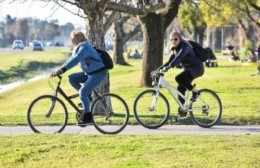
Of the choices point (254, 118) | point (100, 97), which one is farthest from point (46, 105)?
point (254, 118)

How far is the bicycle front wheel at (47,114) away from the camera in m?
10.6

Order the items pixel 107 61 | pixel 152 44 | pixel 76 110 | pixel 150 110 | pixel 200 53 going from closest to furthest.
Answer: pixel 107 61
pixel 76 110
pixel 200 53
pixel 150 110
pixel 152 44

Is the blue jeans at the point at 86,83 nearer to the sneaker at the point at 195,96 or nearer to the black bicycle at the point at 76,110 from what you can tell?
the black bicycle at the point at 76,110

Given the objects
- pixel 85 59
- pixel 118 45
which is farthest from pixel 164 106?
pixel 118 45

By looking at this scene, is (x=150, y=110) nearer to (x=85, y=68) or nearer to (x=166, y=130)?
(x=166, y=130)

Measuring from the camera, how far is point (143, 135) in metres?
10.3

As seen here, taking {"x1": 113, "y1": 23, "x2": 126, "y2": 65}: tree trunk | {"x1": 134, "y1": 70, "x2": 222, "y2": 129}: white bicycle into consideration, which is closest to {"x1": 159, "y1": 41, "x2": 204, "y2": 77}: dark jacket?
{"x1": 134, "y1": 70, "x2": 222, "y2": 129}: white bicycle

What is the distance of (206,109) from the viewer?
11.7m

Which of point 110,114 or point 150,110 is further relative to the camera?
point 150,110

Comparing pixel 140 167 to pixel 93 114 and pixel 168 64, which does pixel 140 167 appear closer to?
pixel 93 114

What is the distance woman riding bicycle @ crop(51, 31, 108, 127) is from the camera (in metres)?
10.1

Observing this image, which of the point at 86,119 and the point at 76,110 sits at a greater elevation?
the point at 76,110

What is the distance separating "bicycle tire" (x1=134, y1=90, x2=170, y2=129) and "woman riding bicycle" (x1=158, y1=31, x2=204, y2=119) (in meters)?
0.36

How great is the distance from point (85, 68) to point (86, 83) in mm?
251
